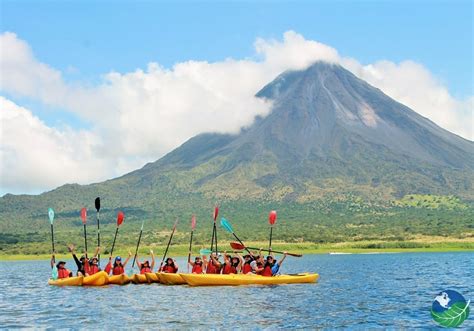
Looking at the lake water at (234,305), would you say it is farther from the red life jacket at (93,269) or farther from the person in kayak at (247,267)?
the person in kayak at (247,267)

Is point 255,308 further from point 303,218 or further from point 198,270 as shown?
point 303,218

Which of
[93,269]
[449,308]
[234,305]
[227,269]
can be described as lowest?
[234,305]

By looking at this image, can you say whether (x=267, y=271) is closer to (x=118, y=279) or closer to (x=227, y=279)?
(x=227, y=279)

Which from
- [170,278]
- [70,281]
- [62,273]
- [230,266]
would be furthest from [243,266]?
[62,273]

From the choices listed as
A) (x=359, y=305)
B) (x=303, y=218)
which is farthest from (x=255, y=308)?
(x=303, y=218)

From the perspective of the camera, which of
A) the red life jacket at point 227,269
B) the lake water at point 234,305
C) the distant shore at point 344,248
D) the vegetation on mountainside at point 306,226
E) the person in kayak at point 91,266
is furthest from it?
the vegetation on mountainside at point 306,226

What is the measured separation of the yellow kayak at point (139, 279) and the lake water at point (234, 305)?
0.70 m

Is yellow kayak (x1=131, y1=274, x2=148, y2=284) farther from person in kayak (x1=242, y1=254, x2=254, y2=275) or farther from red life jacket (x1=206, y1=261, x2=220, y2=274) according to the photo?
person in kayak (x1=242, y1=254, x2=254, y2=275)

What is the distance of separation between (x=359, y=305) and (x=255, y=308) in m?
5.03

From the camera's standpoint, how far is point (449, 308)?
74.2ft

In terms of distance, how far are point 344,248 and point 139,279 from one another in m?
72.2

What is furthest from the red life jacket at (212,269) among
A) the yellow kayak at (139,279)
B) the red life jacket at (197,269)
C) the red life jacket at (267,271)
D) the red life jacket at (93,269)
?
the red life jacket at (93,269)

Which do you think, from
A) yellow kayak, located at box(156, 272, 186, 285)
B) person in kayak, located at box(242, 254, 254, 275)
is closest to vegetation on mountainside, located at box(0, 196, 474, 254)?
person in kayak, located at box(242, 254, 254, 275)

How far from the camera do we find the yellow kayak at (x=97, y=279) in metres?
41.4
